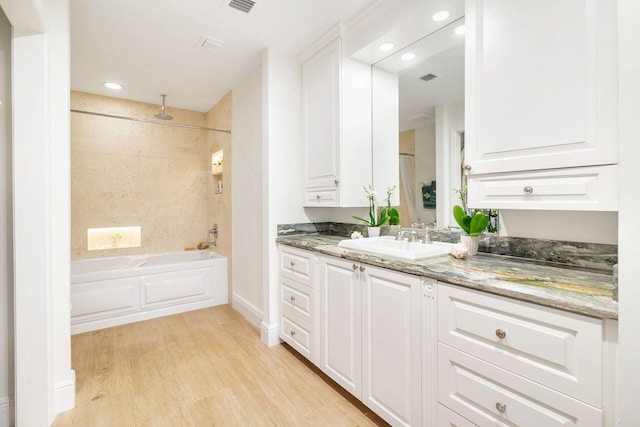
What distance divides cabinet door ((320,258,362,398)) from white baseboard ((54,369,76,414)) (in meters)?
1.52

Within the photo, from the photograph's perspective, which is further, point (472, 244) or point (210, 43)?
point (210, 43)

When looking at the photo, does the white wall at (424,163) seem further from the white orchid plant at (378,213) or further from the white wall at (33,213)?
the white wall at (33,213)

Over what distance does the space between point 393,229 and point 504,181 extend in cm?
102

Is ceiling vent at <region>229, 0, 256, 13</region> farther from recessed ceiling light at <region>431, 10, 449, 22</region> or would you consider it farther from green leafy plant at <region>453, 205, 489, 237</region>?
green leafy plant at <region>453, 205, 489, 237</region>

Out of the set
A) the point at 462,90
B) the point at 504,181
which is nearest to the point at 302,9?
the point at 462,90

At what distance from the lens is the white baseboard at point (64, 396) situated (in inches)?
67.4

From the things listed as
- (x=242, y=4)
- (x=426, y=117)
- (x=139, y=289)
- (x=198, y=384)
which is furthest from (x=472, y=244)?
(x=139, y=289)

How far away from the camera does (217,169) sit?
3998 mm

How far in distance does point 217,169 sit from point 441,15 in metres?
3.17

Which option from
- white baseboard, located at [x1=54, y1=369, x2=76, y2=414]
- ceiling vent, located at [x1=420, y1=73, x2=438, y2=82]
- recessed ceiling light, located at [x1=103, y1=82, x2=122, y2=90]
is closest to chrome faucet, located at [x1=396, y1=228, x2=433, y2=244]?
ceiling vent, located at [x1=420, y1=73, x2=438, y2=82]

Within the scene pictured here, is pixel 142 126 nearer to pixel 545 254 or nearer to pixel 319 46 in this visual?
pixel 319 46

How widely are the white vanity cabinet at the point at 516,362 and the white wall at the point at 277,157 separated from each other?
1583 millimetres

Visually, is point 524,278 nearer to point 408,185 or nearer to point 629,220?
point 629,220

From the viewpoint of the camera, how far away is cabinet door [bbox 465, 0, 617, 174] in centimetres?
105
